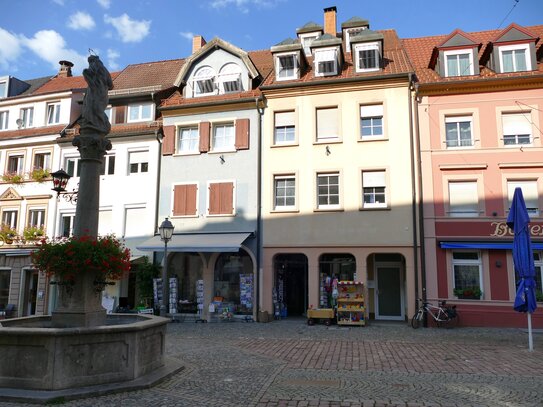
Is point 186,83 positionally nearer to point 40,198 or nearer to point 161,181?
point 161,181

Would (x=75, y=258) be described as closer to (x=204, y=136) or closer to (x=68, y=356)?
(x=68, y=356)

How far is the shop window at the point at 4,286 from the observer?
23469 millimetres

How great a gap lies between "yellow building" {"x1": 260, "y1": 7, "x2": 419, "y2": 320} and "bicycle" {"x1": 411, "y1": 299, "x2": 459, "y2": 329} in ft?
1.74

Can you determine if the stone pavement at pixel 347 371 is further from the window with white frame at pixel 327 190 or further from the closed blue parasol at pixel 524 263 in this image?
the window with white frame at pixel 327 190

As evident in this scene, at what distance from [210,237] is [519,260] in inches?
470

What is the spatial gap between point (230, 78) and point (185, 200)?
625cm

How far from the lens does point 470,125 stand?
59.3ft

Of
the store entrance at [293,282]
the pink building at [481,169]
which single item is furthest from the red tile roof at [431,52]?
the store entrance at [293,282]

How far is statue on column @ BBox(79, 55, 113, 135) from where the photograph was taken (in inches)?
333

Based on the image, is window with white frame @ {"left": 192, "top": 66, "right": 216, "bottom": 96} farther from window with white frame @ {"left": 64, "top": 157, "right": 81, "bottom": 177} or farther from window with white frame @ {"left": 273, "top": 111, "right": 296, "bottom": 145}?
window with white frame @ {"left": 64, "top": 157, "right": 81, "bottom": 177}

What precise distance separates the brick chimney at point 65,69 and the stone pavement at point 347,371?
23.8 meters

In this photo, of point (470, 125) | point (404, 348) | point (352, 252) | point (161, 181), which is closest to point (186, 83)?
point (161, 181)

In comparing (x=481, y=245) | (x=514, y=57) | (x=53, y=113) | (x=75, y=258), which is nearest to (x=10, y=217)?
(x=53, y=113)

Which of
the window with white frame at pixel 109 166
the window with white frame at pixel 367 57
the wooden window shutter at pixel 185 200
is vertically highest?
the window with white frame at pixel 367 57
